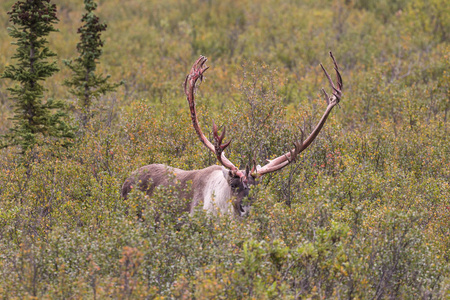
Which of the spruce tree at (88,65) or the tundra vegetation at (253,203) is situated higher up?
the spruce tree at (88,65)

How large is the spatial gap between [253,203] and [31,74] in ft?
27.2

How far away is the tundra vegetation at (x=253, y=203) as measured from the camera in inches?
298

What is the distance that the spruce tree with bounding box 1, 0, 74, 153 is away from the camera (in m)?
14.0

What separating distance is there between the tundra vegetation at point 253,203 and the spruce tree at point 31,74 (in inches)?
19.6

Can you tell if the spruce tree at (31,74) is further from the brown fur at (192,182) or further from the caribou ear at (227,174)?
the caribou ear at (227,174)

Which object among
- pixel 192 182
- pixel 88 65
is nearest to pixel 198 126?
pixel 192 182

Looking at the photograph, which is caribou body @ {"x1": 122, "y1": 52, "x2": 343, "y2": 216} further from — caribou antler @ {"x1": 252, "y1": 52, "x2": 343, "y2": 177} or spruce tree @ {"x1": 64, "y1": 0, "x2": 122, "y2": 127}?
spruce tree @ {"x1": 64, "y1": 0, "x2": 122, "y2": 127}

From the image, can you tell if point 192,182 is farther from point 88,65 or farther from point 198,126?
point 88,65

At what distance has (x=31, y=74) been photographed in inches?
556

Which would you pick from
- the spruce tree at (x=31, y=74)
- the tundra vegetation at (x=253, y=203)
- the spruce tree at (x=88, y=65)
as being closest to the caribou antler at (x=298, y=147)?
the tundra vegetation at (x=253, y=203)

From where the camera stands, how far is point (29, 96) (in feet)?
46.0

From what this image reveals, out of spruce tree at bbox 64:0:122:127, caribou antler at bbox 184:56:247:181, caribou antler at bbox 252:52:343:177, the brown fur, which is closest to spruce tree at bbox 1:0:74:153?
spruce tree at bbox 64:0:122:127

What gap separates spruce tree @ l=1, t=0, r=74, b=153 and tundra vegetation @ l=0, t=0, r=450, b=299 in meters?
0.50

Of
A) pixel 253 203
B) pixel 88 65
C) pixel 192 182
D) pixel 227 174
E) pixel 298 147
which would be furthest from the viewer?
pixel 88 65
